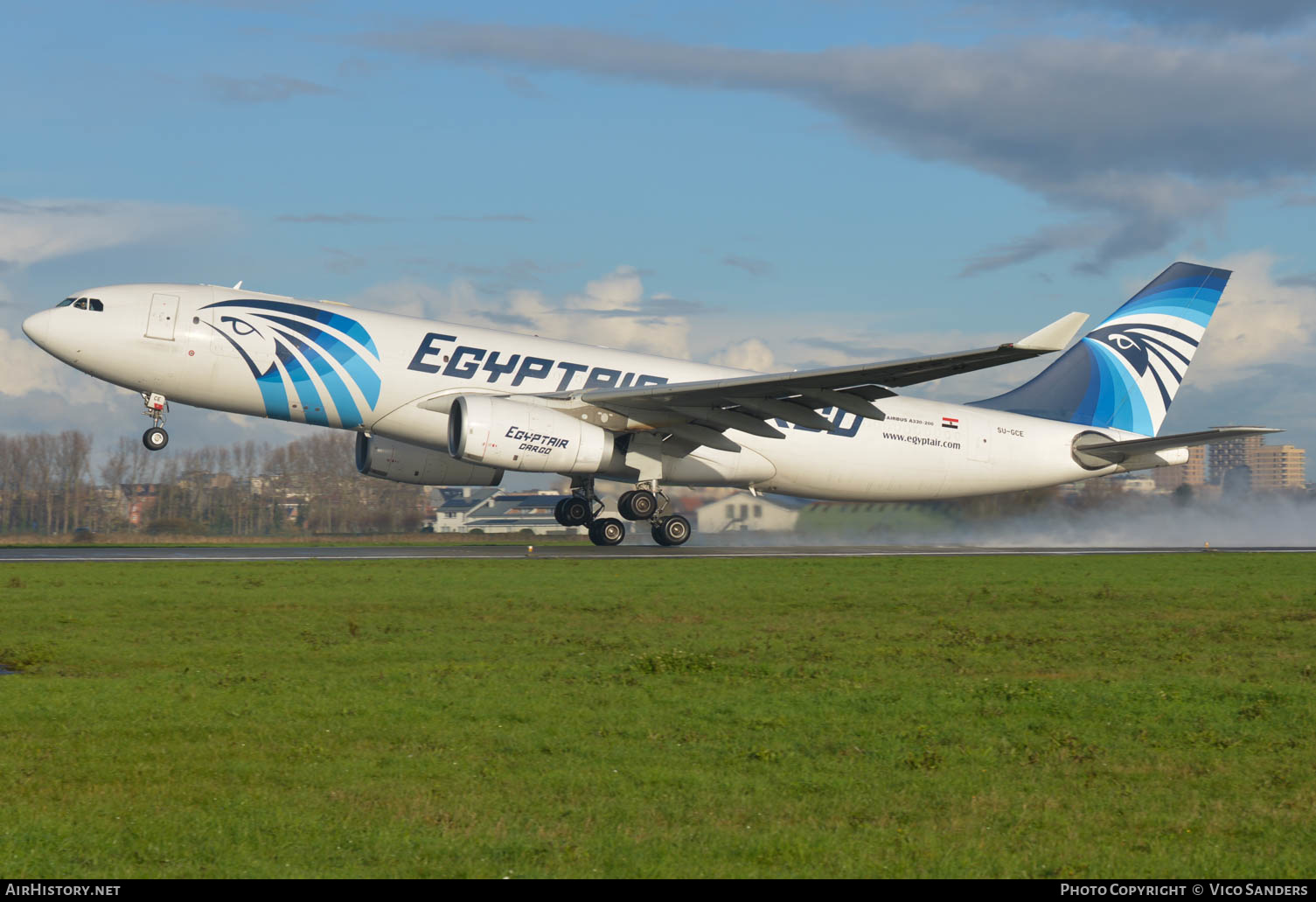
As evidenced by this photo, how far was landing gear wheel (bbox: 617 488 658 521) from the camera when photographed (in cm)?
3019

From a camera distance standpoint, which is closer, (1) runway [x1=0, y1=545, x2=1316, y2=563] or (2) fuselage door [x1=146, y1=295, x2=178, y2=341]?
(1) runway [x1=0, y1=545, x2=1316, y2=563]

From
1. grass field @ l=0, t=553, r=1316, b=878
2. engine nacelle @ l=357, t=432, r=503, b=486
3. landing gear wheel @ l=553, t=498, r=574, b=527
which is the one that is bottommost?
grass field @ l=0, t=553, r=1316, b=878

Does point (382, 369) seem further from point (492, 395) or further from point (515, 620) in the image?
point (515, 620)

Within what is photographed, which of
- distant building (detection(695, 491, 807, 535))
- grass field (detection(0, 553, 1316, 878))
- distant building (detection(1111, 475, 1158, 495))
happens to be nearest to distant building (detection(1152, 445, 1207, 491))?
distant building (detection(1111, 475, 1158, 495))

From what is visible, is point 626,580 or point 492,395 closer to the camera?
point 626,580

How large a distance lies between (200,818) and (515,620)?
9.27m

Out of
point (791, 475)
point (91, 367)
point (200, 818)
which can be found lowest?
point (200, 818)

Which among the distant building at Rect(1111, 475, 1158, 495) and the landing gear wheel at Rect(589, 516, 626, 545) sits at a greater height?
the distant building at Rect(1111, 475, 1158, 495)

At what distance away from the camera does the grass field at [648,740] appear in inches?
231

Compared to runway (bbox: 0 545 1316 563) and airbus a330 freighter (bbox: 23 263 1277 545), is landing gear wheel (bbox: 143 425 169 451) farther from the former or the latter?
runway (bbox: 0 545 1316 563)

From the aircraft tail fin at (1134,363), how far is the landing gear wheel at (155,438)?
23.1 meters

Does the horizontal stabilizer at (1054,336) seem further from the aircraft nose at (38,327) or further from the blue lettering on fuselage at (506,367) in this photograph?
the aircraft nose at (38,327)

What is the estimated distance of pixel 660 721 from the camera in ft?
29.4

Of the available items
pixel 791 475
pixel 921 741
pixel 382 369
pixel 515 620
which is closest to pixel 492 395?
pixel 382 369
